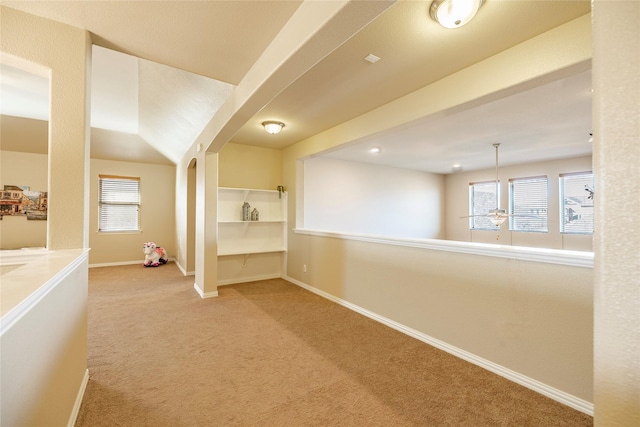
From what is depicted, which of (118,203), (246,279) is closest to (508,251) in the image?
(246,279)

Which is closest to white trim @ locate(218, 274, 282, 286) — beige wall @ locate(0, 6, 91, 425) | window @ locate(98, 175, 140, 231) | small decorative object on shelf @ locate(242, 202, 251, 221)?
small decorative object on shelf @ locate(242, 202, 251, 221)

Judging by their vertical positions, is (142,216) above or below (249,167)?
below

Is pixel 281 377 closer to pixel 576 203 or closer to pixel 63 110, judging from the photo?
pixel 63 110

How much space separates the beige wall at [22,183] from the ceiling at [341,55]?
3.61 metres

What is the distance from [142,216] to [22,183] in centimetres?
218

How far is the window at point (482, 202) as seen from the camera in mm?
6992

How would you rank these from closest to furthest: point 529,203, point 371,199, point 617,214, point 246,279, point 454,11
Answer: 1. point 617,214
2. point 454,11
3. point 246,279
4. point 529,203
5. point 371,199

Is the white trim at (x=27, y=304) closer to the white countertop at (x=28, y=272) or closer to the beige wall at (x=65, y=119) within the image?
the white countertop at (x=28, y=272)

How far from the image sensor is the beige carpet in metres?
1.74

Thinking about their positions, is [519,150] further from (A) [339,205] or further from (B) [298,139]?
(B) [298,139]

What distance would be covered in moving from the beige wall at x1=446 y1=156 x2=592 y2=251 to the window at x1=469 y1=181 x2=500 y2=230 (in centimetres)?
11

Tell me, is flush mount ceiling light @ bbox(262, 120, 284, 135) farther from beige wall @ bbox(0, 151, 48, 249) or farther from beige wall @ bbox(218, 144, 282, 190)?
beige wall @ bbox(0, 151, 48, 249)

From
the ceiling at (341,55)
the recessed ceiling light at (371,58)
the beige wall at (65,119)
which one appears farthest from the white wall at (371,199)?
the beige wall at (65,119)

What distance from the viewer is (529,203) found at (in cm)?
620
